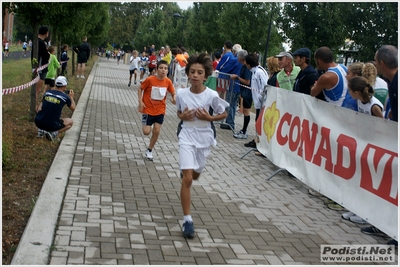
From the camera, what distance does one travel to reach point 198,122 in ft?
18.8

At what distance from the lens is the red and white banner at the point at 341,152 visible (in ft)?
17.7

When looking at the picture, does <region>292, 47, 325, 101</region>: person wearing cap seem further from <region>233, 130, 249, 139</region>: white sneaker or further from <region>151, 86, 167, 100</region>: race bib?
<region>233, 130, 249, 139</region>: white sneaker

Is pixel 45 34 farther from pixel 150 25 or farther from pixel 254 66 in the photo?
pixel 150 25

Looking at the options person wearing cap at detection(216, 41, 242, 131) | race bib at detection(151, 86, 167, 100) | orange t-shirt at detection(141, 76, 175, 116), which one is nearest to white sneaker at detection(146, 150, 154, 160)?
orange t-shirt at detection(141, 76, 175, 116)

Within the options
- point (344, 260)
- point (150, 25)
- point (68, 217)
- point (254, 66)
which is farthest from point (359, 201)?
point (150, 25)

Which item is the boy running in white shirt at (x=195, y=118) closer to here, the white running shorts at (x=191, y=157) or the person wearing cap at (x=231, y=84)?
the white running shorts at (x=191, y=157)

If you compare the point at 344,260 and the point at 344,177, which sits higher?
the point at 344,177

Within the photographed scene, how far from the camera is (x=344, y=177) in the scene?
615 cm

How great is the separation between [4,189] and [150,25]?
7699 cm

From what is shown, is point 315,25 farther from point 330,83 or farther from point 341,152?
point 341,152

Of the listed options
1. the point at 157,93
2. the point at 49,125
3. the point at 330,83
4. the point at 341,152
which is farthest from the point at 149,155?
the point at 341,152

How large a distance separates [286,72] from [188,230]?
540cm

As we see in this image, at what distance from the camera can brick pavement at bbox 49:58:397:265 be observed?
489cm

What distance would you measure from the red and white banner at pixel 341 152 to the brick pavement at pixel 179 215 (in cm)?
38
